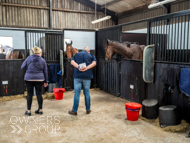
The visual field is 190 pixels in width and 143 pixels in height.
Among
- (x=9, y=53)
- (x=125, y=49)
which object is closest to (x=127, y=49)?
(x=125, y=49)

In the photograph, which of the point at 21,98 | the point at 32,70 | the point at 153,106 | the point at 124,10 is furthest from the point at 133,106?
the point at 124,10

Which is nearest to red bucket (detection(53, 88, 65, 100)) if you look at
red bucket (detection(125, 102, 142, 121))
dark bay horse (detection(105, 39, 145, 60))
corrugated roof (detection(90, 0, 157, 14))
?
dark bay horse (detection(105, 39, 145, 60))

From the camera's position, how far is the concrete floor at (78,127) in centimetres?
225

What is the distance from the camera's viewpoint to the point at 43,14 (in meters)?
8.49

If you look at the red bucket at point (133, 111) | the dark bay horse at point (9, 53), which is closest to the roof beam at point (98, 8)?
the dark bay horse at point (9, 53)

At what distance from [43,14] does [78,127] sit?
719 centimetres

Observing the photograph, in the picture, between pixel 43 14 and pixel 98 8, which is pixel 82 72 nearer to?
pixel 43 14

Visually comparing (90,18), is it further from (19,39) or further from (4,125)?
(4,125)

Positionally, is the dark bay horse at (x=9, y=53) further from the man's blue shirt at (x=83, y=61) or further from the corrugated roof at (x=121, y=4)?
the corrugated roof at (x=121, y=4)

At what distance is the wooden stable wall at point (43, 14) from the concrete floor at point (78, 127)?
546 cm

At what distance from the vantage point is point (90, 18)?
9.66 m

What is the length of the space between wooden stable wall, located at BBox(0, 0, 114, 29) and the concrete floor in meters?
5.46

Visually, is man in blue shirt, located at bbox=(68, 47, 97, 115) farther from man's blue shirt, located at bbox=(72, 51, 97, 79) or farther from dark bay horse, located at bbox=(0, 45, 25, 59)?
dark bay horse, located at bbox=(0, 45, 25, 59)

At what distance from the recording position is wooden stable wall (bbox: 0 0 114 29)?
307 inches
